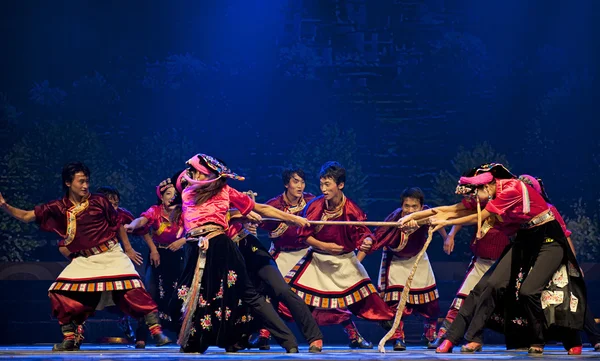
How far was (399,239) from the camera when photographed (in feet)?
22.0

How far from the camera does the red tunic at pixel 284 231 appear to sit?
677cm

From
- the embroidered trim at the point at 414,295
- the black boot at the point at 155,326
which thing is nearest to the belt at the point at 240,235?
the black boot at the point at 155,326

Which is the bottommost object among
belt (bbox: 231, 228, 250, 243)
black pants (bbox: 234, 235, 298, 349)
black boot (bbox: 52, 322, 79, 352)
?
black boot (bbox: 52, 322, 79, 352)

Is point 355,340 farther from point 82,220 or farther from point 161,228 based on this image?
point 82,220

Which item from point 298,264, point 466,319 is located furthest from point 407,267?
point 466,319

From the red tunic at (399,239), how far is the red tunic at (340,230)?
0.78 ft

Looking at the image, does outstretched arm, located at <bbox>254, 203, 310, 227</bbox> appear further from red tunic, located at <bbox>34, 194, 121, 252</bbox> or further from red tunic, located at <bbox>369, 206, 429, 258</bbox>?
red tunic, located at <bbox>34, 194, 121, 252</bbox>

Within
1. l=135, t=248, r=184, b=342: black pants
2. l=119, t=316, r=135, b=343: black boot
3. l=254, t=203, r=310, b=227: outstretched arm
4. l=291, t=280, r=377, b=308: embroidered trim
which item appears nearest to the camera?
l=254, t=203, r=310, b=227: outstretched arm

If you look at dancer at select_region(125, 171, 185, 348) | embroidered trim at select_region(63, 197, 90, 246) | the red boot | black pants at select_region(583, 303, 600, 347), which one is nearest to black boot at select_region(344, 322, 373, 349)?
the red boot

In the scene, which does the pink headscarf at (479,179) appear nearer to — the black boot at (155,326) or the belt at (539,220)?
the belt at (539,220)

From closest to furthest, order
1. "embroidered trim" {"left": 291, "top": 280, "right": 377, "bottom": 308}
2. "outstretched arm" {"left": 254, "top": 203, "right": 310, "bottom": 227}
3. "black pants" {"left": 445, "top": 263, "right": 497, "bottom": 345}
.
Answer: "black pants" {"left": 445, "top": 263, "right": 497, "bottom": 345} → "outstretched arm" {"left": 254, "top": 203, "right": 310, "bottom": 227} → "embroidered trim" {"left": 291, "top": 280, "right": 377, "bottom": 308}

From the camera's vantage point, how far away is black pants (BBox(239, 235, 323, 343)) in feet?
18.8

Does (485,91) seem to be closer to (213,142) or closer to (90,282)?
(213,142)

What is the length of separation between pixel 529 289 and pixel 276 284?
1.62m
